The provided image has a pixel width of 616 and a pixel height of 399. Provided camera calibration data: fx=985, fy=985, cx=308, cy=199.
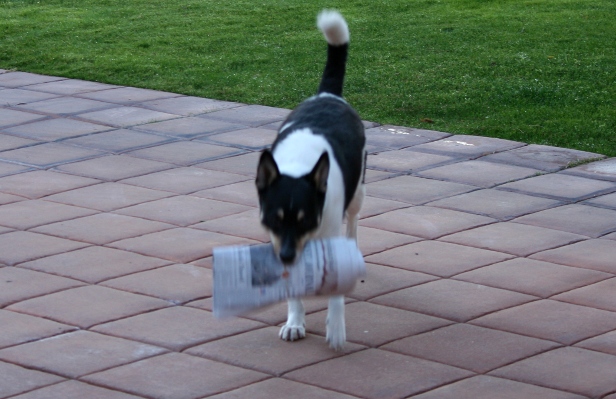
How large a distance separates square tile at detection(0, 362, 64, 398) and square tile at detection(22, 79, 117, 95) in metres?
6.24

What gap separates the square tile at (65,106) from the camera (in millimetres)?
9320

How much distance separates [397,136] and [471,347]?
412 cm

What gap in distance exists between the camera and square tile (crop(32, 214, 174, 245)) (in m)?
6.03

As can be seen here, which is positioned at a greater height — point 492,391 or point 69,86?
point 69,86

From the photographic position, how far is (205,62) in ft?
36.9

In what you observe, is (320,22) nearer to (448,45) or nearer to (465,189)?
(465,189)

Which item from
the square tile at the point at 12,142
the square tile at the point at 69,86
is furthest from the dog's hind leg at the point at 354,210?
the square tile at the point at 69,86

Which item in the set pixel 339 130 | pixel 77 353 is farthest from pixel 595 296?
pixel 77 353

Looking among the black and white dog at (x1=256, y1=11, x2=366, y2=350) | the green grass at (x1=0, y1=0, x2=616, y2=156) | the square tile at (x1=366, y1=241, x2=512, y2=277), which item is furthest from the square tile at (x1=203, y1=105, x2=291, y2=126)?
the black and white dog at (x1=256, y1=11, x2=366, y2=350)

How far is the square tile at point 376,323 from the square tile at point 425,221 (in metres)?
1.18

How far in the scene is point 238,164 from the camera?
761cm

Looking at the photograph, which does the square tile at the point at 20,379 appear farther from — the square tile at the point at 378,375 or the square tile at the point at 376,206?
the square tile at the point at 376,206

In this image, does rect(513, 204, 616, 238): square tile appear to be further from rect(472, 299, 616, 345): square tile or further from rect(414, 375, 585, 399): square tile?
rect(414, 375, 585, 399): square tile

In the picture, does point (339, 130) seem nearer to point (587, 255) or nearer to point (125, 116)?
point (587, 255)
